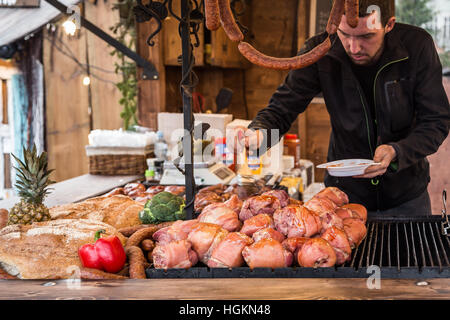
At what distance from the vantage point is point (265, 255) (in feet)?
4.79

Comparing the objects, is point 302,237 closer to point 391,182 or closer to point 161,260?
point 161,260

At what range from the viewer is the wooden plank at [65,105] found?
220 inches

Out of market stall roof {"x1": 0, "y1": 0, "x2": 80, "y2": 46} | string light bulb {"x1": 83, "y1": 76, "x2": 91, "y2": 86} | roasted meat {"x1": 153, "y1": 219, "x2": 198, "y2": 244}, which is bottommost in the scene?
roasted meat {"x1": 153, "y1": 219, "x2": 198, "y2": 244}

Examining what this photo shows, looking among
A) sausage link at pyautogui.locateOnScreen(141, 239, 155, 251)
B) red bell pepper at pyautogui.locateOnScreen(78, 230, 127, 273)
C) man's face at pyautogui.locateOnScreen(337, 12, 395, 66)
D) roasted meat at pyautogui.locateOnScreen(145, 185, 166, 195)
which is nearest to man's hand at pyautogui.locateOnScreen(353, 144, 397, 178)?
man's face at pyautogui.locateOnScreen(337, 12, 395, 66)

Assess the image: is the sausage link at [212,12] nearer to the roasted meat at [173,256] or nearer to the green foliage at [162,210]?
the roasted meat at [173,256]

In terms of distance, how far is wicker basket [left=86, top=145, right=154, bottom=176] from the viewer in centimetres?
435

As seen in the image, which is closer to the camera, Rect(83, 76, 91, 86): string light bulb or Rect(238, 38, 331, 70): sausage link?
Rect(238, 38, 331, 70): sausage link

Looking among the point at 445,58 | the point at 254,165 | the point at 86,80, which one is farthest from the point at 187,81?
the point at 86,80

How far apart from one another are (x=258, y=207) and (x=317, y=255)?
379 mm

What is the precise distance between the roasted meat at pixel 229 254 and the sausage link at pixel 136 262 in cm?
24

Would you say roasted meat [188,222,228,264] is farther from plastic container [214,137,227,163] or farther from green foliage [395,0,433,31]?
green foliage [395,0,433,31]

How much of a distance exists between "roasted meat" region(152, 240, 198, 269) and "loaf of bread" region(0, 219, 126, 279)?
0.98 ft
